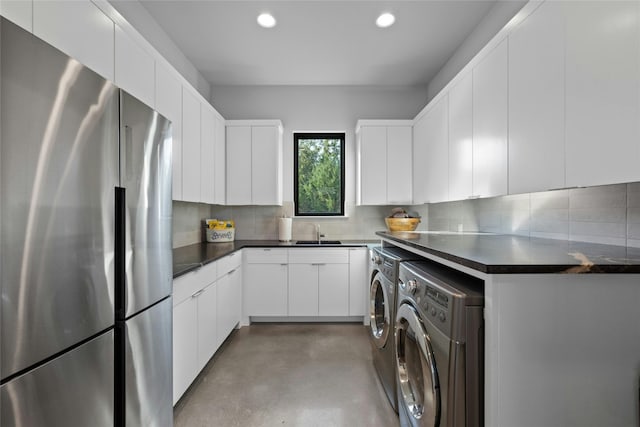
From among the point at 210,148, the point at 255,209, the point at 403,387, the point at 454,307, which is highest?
the point at 210,148

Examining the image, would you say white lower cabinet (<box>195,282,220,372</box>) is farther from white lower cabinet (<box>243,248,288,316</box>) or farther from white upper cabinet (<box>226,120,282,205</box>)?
white upper cabinet (<box>226,120,282,205</box>)

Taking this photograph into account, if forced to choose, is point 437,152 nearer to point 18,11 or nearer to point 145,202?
point 145,202

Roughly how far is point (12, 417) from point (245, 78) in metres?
3.59

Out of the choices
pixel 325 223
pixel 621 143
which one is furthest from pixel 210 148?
pixel 621 143

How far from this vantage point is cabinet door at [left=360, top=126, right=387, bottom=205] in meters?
3.56

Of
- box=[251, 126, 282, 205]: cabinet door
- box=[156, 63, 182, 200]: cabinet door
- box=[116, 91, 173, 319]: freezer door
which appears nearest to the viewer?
box=[116, 91, 173, 319]: freezer door

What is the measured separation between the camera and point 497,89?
71.3 inches

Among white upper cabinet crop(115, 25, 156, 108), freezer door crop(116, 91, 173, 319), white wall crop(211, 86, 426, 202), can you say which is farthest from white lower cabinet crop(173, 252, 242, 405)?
white wall crop(211, 86, 426, 202)

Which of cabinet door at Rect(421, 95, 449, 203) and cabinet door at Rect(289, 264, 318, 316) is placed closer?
cabinet door at Rect(421, 95, 449, 203)

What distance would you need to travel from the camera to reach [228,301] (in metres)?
2.81

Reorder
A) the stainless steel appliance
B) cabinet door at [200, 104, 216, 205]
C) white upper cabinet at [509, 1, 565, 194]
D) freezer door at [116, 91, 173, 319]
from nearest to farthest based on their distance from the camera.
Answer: the stainless steel appliance, freezer door at [116, 91, 173, 319], white upper cabinet at [509, 1, 565, 194], cabinet door at [200, 104, 216, 205]

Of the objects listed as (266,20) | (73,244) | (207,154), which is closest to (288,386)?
(73,244)

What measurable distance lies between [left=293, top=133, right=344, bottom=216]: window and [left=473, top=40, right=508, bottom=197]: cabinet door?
1970mm

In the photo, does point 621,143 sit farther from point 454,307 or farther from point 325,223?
point 325,223
